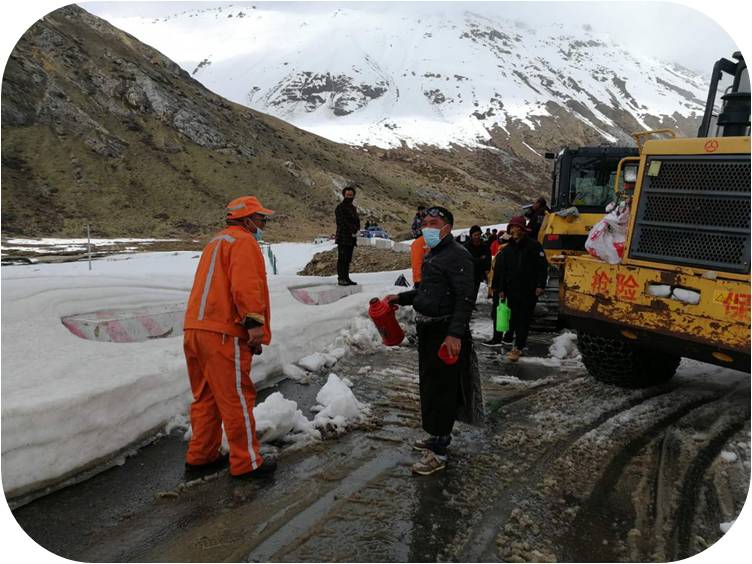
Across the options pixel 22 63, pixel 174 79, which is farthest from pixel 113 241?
pixel 174 79

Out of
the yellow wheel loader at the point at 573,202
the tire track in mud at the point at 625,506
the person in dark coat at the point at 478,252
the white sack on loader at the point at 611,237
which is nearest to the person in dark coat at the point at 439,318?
the tire track in mud at the point at 625,506

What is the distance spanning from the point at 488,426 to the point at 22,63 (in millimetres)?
52309

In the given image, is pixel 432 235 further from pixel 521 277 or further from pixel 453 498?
pixel 521 277

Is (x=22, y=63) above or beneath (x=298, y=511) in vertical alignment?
above

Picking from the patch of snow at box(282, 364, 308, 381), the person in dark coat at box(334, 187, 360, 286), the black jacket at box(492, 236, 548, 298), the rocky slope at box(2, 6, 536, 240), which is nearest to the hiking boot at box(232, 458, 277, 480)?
the patch of snow at box(282, 364, 308, 381)

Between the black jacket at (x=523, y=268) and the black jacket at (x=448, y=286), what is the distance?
3.08 meters

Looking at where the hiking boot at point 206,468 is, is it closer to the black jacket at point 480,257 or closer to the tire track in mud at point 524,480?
the tire track in mud at point 524,480

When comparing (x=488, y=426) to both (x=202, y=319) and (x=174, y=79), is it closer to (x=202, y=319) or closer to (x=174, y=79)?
(x=202, y=319)

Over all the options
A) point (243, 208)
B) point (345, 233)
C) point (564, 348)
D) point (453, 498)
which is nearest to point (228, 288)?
point (243, 208)

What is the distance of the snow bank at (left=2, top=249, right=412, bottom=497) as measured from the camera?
344 cm

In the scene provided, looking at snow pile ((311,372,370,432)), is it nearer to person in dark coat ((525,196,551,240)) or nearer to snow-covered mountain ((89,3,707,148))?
person in dark coat ((525,196,551,240))

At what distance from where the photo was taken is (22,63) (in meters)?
44.8

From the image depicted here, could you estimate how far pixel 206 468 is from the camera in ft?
12.3

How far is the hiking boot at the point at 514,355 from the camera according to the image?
22.1 feet
